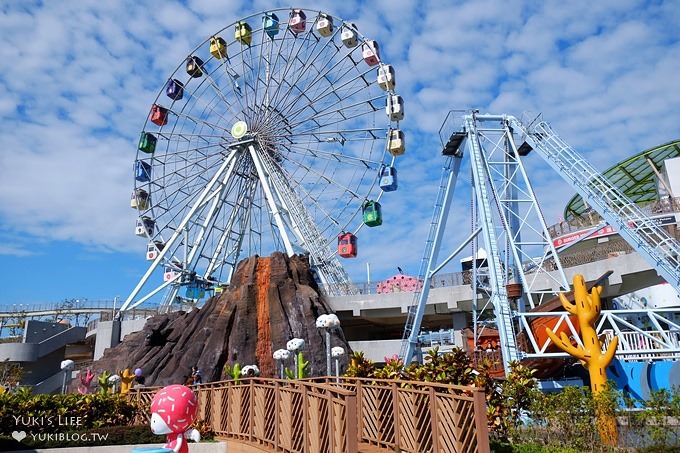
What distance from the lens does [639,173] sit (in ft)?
117

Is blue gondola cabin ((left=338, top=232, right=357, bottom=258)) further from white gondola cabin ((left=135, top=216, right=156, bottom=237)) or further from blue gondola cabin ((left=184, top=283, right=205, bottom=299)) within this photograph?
white gondola cabin ((left=135, top=216, right=156, bottom=237))

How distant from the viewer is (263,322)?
2566 centimetres

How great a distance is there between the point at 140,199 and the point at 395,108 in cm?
1666

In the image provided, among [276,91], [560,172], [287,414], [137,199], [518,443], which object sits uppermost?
[276,91]

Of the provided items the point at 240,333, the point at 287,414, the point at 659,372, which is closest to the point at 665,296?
the point at 659,372

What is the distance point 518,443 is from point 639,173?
31555 mm

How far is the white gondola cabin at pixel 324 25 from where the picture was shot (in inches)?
1184

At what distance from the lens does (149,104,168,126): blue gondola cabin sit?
107 feet

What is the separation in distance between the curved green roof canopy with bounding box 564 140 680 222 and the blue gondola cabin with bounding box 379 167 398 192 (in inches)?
599

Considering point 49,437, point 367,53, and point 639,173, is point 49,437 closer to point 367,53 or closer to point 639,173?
point 367,53

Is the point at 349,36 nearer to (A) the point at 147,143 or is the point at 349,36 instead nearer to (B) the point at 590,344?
(A) the point at 147,143

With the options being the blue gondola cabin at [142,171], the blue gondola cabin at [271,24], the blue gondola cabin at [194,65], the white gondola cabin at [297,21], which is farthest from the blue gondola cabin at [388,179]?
the blue gondola cabin at [142,171]

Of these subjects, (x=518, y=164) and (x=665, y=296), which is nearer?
(x=518, y=164)

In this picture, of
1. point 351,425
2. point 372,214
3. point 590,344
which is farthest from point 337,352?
point 372,214
